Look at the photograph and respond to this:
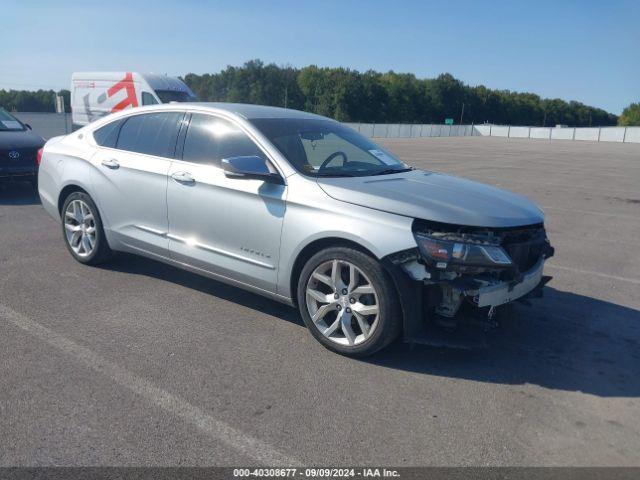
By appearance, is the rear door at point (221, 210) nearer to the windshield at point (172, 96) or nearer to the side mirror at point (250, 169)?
the side mirror at point (250, 169)

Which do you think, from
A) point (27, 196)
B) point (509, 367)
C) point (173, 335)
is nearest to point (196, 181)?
point (173, 335)

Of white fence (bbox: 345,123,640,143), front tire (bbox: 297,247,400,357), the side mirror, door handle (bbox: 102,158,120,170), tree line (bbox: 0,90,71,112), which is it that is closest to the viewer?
front tire (bbox: 297,247,400,357)

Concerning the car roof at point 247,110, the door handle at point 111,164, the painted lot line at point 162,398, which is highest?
A: the car roof at point 247,110

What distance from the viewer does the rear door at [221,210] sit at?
428 cm

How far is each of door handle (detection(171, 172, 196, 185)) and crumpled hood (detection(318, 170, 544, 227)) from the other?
1163mm

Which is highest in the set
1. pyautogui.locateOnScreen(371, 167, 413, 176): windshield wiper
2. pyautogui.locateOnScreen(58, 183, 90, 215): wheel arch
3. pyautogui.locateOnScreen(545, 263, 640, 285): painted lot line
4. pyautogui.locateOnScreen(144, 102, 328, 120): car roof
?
pyautogui.locateOnScreen(144, 102, 328, 120): car roof

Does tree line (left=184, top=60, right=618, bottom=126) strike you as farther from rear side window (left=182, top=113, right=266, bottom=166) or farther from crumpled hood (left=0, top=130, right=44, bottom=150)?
rear side window (left=182, top=113, right=266, bottom=166)

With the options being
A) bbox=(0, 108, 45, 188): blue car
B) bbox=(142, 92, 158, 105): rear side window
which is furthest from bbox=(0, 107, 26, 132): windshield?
bbox=(142, 92, 158, 105): rear side window

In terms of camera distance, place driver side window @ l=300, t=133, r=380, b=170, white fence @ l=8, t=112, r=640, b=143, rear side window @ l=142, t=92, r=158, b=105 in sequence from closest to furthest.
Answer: driver side window @ l=300, t=133, r=380, b=170, rear side window @ l=142, t=92, r=158, b=105, white fence @ l=8, t=112, r=640, b=143

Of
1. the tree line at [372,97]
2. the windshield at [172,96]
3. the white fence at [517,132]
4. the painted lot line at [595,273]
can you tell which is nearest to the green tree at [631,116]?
the tree line at [372,97]

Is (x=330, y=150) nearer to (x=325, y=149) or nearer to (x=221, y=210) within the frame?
(x=325, y=149)

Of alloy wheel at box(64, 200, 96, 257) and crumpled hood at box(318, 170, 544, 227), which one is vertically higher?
crumpled hood at box(318, 170, 544, 227)

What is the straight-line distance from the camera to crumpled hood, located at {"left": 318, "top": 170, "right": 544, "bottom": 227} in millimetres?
3746

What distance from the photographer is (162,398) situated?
3324 millimetres
